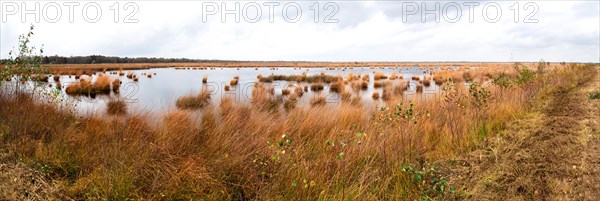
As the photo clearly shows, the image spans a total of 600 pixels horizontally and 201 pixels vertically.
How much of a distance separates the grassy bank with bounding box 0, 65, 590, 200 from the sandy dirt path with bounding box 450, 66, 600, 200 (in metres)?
0.33

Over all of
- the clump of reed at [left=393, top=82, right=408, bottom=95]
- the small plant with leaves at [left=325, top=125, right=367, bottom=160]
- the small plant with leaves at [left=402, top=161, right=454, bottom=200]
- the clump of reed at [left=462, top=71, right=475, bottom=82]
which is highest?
the clump of reed at [left=462, top=71, right=475, bottom=82]

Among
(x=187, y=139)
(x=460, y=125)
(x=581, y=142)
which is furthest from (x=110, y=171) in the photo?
(x=581, y=142)

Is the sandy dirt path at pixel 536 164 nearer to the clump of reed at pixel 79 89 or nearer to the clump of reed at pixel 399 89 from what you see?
the clump of reed at pixel 399 89

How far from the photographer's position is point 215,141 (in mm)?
4594

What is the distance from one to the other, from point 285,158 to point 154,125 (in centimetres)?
311

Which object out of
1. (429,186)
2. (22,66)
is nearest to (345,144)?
(429,186)

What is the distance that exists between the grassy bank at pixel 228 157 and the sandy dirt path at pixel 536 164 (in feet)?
1.07

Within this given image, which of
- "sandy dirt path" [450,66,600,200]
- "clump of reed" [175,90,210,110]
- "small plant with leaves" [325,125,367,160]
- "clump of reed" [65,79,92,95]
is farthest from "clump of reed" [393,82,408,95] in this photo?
"clump of reed" [65,79,92,95]

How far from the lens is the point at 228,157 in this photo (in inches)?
158

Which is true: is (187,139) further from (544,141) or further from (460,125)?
(544,141)

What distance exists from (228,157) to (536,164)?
3.88 metres

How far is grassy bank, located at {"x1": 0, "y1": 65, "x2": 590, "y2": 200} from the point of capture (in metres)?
3.44

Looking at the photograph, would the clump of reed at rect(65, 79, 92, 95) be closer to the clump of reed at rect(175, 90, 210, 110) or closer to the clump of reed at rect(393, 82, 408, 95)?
the clump of reed at rect(175, 90, 210, 110)

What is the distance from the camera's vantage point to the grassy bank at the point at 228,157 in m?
3.44
